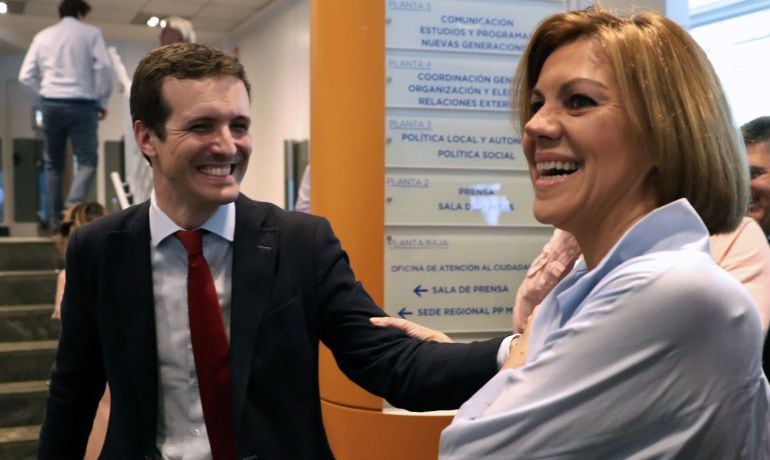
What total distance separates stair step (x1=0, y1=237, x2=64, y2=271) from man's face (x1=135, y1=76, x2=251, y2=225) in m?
4.65

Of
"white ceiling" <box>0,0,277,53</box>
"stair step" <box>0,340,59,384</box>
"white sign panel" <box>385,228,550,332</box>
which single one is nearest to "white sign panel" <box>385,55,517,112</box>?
"white sign panel" <box>385,228,550,332</box>

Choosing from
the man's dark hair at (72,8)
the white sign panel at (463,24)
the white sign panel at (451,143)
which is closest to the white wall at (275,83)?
the man's dark hair at (72,8)

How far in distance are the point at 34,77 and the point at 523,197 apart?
4444 millimetres

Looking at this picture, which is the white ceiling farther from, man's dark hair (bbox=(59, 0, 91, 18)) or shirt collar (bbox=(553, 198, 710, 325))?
shirt collar (bbox=(553, 198, 710, 325))

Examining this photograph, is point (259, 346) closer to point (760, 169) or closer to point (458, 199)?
point (458, 199)

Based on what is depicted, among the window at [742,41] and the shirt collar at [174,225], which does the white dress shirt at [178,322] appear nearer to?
→ the shirt collar at [174,225]

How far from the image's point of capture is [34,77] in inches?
233

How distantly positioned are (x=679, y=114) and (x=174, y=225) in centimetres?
106

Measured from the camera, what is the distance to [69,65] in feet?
19.1

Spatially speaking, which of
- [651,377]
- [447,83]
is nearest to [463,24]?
[447,83]

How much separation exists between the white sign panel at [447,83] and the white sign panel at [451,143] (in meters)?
0.05

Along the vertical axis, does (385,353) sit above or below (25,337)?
above

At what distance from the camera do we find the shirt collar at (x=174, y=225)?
1683 millimetres

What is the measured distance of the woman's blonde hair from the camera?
1.05 metres
